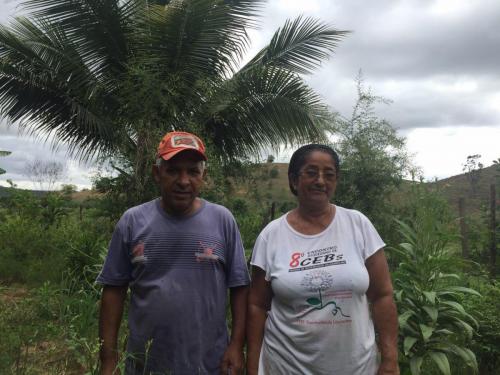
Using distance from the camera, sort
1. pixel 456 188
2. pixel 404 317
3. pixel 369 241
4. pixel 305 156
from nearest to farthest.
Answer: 1. pixel 369 241
2. pixel 305 156
3. pixel 404 317
4. pixel 456 188

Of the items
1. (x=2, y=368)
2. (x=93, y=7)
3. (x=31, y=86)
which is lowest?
(x=2, y=368)

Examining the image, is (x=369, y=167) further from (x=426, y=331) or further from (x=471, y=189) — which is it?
(x=471, y=189)

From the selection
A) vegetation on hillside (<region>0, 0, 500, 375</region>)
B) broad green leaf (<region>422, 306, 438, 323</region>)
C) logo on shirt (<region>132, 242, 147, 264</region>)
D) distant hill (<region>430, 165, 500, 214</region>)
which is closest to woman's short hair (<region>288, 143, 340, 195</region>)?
logo on shirt (<region>132, 242, 147, 264</region>)

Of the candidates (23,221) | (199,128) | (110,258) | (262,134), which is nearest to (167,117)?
(199,128)

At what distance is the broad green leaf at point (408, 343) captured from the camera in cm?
303

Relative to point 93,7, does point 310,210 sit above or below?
below

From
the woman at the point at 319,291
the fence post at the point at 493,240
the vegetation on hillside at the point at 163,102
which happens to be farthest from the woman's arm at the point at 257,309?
the fence post at the point at 493,240

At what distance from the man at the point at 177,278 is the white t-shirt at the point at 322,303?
162 mm

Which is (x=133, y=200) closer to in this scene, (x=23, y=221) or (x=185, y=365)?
(x=23, y=221)

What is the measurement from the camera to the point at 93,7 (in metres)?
8.73

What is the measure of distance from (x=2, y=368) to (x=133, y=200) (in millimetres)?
5236

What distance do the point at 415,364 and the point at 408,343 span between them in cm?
13

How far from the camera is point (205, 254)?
201 centimetres

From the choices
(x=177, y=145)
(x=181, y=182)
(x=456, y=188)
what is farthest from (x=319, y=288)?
(x=456, y=188)
